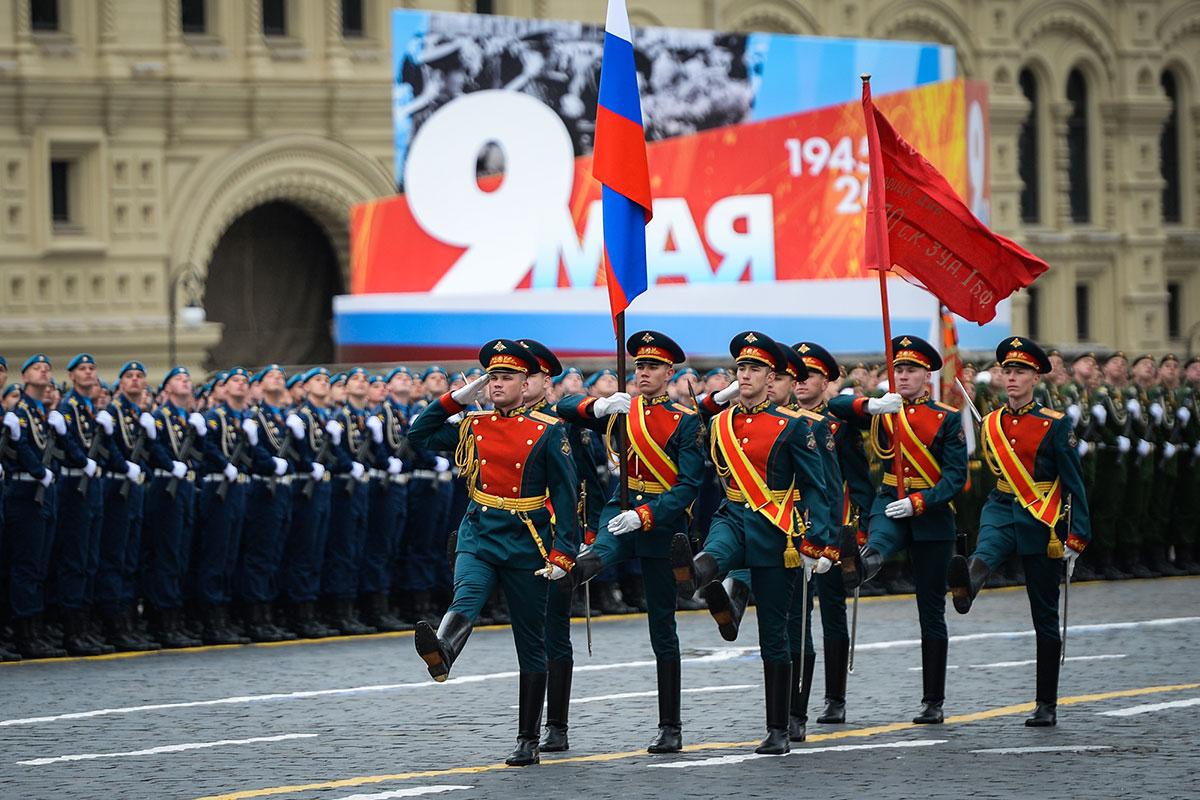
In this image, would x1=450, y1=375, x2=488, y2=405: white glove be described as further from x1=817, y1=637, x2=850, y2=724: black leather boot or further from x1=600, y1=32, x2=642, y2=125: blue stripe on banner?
x1=817, y1=637, x2=850, y2=724: black leather boot

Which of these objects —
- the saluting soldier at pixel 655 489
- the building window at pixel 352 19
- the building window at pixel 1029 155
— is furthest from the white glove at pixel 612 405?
the building window at pixel 1029 155

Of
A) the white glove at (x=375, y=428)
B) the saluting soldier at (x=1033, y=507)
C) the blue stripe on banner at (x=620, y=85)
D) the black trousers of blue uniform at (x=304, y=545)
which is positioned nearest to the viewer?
the saluting soldier at (x=1033, y=507)

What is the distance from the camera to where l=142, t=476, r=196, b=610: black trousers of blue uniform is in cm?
1388

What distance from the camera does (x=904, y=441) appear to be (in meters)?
10.5

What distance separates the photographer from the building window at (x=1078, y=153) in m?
40.4

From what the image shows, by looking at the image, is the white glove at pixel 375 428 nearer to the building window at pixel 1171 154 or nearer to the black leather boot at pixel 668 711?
the black leather boot at pixel 668 711

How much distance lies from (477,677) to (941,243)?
3.51 metres

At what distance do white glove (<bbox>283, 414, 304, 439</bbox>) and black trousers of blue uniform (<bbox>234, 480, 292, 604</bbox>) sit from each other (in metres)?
0.37

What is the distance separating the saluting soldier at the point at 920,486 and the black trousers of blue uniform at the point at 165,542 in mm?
5238

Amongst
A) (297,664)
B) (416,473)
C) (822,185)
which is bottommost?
(297,664)

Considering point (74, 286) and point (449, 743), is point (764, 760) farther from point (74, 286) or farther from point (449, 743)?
point (74, 286)

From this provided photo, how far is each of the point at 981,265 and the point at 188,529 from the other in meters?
5.54

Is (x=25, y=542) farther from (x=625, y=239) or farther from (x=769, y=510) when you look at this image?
(x=769, y=510)

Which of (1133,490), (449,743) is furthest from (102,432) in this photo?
(1133,490)
